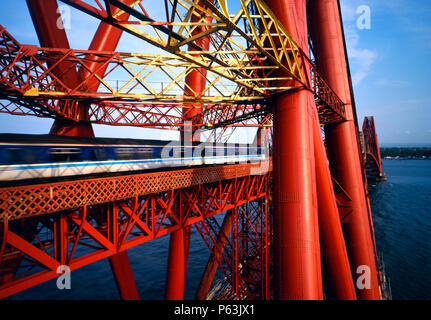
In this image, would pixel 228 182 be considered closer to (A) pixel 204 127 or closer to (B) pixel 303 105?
(B) pixel 303 105

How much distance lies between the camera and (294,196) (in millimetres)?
4902

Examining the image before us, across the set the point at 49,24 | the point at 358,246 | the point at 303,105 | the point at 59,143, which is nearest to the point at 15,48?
the point at 49,24

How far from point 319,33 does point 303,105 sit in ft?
22.8

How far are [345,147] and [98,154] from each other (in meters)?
10.5

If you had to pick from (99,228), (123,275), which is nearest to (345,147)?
(99,228)

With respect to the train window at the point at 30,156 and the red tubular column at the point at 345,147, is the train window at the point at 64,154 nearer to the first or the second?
the train window at the point at 30,156

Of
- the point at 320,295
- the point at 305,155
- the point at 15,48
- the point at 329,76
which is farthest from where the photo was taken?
the point at 329,76

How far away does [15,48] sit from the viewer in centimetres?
731

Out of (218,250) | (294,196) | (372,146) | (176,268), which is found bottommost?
(176,268)

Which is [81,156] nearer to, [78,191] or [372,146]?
[78,191]

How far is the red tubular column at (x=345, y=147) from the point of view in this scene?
8656 mm

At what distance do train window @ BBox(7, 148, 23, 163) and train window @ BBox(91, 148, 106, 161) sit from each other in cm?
161

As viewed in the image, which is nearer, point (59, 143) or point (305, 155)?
point (305, 155)

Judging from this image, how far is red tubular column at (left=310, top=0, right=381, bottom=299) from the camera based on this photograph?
866cm
